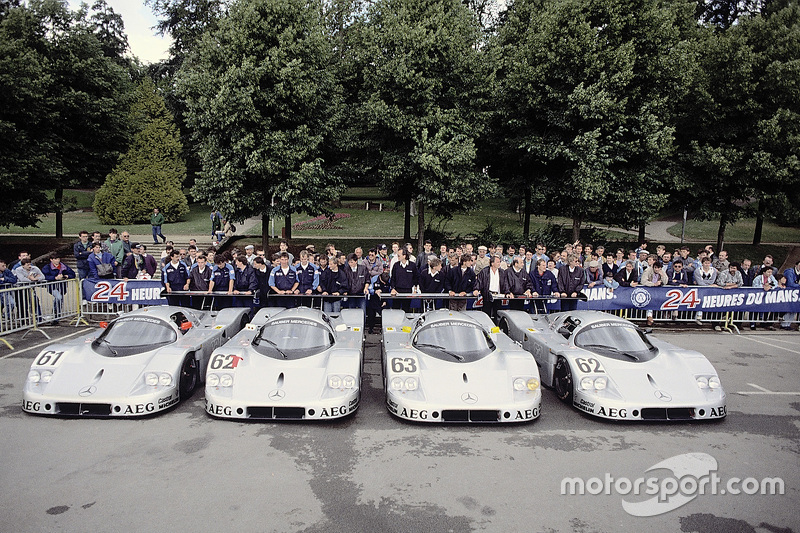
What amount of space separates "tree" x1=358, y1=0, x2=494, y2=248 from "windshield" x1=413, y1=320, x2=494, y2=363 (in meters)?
13.1

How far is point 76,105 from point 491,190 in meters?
20.4

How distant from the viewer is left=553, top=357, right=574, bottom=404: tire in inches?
357

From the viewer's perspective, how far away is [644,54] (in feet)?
74.7

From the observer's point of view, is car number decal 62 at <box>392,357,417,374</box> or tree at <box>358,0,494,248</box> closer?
car number decal 62 at <box>392,357,417,374</box>

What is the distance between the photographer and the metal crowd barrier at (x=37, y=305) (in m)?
13.1

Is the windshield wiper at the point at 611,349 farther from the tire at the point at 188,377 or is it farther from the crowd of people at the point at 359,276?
the tire at the point at 188,377

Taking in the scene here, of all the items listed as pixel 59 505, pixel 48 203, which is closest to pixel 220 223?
pixel 48 203

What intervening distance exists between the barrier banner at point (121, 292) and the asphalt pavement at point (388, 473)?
18.4 feet

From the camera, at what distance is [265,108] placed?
73.5 ft

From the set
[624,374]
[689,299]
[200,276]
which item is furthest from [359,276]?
[689,299]

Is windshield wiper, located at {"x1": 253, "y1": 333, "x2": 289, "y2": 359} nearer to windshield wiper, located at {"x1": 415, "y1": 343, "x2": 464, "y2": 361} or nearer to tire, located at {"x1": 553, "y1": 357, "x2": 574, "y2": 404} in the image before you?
windshield wiper, located at {"x1": 415, "y1": 343, "x2": 464, "y2": 361}

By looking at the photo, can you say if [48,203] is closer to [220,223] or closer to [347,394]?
[220,223]

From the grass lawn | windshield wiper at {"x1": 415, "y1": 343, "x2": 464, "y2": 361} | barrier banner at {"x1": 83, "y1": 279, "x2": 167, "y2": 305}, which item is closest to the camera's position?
windshield wiper at {"x1": 415, "y1": 343, "x2": 464, "y2": 361}

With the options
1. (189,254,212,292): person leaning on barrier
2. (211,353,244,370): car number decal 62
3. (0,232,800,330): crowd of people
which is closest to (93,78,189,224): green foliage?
(0,232,800,330): crowd of people
